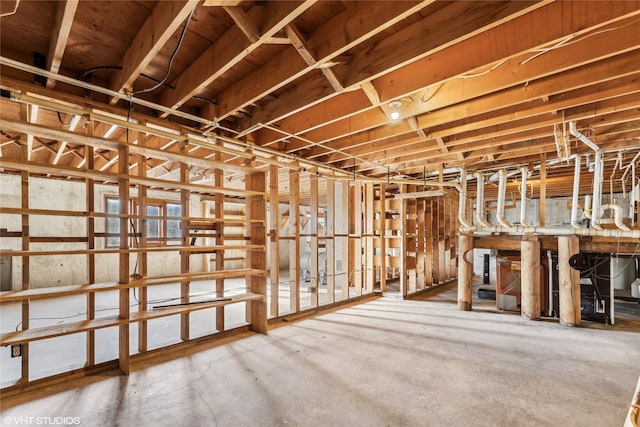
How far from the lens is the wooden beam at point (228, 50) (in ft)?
5.38

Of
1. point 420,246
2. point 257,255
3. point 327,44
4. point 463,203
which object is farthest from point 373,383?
point 420,246

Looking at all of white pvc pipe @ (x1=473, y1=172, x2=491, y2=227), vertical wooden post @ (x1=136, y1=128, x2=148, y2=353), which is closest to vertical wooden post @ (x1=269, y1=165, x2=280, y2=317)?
vertical wooden post @ (x1=136, y1=128, x2=148, y2=353)

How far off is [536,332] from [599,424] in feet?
6.33

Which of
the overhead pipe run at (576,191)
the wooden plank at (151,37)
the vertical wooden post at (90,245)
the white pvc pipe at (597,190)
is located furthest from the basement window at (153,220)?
the white pvc pipe at (597,190)

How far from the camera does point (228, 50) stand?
2.04 m

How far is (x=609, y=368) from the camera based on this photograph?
257 centimetres

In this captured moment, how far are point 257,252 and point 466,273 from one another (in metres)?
3.27

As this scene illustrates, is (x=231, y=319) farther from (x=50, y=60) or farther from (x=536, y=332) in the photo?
(x=536, y=332)

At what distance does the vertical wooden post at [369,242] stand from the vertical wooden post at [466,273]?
1.64m

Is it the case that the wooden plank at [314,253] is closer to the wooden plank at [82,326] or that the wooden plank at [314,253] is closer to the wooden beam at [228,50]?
the wooden plank at [82,326]

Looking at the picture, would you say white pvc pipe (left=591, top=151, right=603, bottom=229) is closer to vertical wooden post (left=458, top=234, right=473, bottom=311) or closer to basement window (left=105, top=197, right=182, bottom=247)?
vertical wooden post (left=458, top=234, right=473, bottom=311)

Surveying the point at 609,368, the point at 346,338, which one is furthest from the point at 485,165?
the point at 346,338

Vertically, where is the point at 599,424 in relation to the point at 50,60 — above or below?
below

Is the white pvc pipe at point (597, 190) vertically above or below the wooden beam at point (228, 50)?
below
